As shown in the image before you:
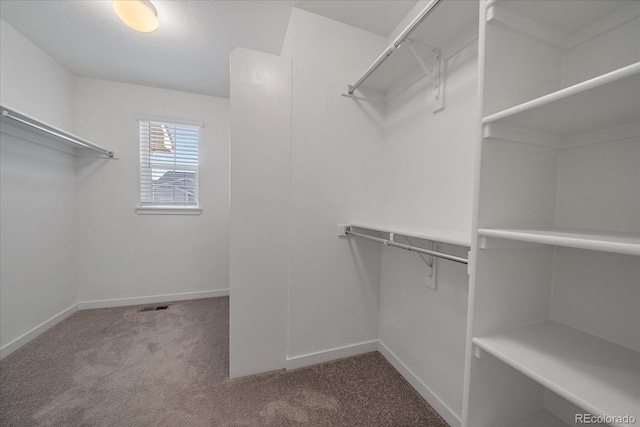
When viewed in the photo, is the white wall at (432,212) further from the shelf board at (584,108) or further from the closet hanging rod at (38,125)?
the closet hanging rod at (38,125)

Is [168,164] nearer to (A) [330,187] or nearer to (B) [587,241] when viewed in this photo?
(A) [330,187]

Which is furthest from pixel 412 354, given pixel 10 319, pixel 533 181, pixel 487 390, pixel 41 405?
pixel 10 319

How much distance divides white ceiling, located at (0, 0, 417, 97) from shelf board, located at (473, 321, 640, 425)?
1971 millimetres

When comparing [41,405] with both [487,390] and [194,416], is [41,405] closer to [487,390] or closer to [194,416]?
[194,416]

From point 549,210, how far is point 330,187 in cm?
119

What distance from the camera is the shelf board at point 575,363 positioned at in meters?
0.51

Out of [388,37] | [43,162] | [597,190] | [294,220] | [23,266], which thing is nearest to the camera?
[597,190]

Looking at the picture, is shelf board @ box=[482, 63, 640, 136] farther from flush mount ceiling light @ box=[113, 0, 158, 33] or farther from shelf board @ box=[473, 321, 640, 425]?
flush mount ceiling light @ box=[113, 0, 158, 33]

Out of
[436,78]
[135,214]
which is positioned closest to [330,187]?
[436,78]

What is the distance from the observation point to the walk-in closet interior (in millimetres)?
708

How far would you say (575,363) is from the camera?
0.62 metres

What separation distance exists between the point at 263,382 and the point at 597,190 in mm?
1989

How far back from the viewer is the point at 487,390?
2.52 ft

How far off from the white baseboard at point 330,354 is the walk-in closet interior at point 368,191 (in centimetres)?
1
